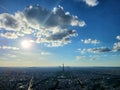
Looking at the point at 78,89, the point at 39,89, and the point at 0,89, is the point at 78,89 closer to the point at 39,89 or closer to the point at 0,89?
the point at 39,89

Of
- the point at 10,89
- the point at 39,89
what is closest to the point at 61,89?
the point at 39,89

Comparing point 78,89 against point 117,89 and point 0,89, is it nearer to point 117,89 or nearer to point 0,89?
point 117,89

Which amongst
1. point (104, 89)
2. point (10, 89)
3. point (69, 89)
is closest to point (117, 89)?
point (104, 89)

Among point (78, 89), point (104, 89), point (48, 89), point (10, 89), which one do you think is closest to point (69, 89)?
point (78, 89)

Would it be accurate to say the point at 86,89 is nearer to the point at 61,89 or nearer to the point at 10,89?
the point at 61,89

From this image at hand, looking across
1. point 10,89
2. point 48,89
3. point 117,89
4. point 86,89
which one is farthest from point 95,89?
point 10,89
